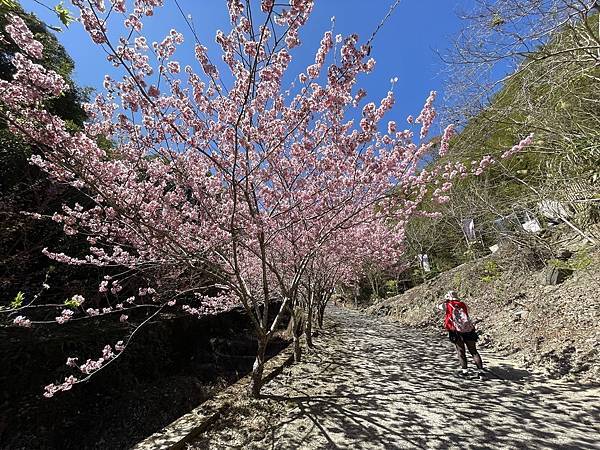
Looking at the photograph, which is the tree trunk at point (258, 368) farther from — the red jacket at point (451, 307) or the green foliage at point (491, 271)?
the green foliage at point (491, 271)

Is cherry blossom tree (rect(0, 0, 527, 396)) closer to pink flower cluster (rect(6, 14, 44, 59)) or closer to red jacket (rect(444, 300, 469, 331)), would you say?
pink flower cluster (rect(6, 14, 44, 59))

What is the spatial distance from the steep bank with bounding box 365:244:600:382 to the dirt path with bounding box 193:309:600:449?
1.97 ft

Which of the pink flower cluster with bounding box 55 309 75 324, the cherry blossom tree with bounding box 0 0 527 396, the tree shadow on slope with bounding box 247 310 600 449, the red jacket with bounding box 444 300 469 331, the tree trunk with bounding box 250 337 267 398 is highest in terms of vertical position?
the cherry blossom tree with bounding box 0 0 527 396

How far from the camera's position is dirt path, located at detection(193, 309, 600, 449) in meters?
3.27

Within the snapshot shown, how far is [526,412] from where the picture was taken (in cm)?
370

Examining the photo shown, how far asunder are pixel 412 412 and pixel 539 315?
4.45 meters

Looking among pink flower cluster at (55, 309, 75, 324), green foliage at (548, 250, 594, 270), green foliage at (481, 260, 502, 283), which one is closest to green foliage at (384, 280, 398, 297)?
green foliage at (481, 260, 502, 283)

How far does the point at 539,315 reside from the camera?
659 cm

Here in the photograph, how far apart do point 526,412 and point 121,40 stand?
5.97 metres

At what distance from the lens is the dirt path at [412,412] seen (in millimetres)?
3271

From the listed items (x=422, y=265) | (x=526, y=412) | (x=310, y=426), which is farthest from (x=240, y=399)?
(x=422, y=265)

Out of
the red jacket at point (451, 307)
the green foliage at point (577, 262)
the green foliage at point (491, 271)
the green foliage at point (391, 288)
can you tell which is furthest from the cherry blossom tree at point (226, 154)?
the green foliage at point (391, 288)

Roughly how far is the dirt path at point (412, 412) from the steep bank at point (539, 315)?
23.6 inches

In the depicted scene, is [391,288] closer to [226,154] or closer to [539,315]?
[539,315]
